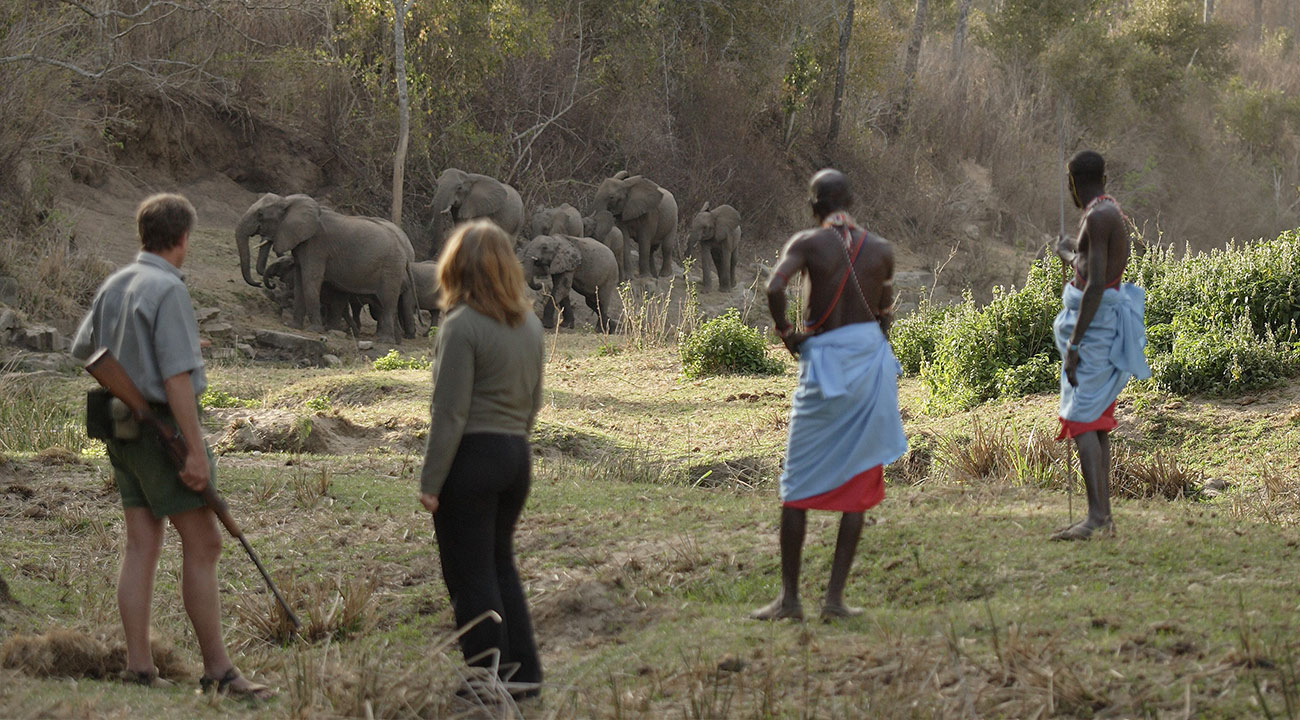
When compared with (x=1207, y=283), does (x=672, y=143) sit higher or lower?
higher

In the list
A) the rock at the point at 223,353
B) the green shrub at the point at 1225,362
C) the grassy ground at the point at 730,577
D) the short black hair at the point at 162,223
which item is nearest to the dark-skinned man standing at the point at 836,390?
the grassy ground at the point at 730,577

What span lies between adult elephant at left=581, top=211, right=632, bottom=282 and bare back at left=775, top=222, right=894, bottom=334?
1863 cm

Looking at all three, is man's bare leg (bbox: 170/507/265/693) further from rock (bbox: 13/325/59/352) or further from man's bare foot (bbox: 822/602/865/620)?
rock (bbox: 13/325/59/352)

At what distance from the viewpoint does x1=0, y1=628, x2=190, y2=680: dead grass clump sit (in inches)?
188

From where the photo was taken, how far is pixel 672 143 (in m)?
30.4

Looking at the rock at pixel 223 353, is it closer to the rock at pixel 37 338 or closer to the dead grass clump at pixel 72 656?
the rock at pixel 37 338

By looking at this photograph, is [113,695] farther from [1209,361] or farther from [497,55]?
[497,55]

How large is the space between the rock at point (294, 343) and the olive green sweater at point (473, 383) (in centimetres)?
1217

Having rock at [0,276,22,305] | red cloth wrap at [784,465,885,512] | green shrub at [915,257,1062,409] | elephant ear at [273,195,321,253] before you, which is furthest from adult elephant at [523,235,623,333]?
red cloth wrap at [784,465,885,512]

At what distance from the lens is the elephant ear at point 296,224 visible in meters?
17.5

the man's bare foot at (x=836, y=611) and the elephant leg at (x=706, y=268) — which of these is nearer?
the man's bare foot at (x=836, y=611)

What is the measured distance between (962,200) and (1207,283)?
24246mm

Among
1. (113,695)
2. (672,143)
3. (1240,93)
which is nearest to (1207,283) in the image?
(113,695)

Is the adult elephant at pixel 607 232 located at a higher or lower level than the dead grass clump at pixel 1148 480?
higher
